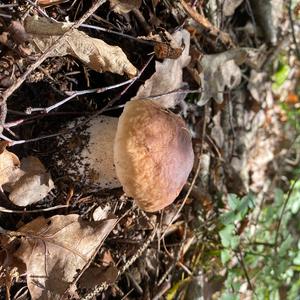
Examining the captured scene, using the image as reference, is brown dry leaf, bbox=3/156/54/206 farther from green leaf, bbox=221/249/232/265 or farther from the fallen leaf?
green leaf, bbox=221/249/232/265

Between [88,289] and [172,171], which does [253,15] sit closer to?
[172,171]

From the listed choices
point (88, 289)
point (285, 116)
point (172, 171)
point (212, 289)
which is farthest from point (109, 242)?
point (285, 116)

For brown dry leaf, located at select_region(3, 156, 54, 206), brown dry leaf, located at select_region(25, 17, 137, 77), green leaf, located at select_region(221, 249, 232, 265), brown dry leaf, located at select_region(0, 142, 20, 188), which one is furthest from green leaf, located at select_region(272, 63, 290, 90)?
brown dry leaf, located at select_region(0, 142, 20, 188)

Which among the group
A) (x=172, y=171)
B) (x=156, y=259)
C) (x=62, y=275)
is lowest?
(x=156, y=259)

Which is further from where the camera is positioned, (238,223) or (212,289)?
(238,223)

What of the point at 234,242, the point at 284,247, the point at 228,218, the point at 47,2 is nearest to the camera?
the point at 47,2

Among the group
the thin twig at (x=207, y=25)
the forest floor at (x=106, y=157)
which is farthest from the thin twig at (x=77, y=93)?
the thin twig at (x=207, y=25)

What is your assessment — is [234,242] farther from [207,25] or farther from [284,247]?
[207,25]

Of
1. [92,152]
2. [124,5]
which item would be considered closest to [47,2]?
[124,5]
